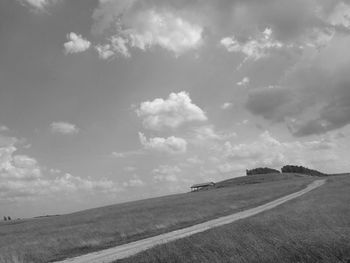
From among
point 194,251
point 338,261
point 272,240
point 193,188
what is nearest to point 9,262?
point 194,251

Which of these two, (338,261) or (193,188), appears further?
(193,188)

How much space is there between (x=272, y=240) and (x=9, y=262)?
1557 cm

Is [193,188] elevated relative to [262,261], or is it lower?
elevated

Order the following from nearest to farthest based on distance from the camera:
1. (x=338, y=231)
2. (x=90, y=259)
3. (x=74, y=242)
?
(x=338, y=231) < (x=90, y=259) < (x=74, y=242)

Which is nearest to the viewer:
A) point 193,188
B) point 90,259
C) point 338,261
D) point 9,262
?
point 338,261

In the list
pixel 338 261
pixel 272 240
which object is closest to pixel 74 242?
→ pixel 272 240

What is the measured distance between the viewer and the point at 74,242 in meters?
29.1

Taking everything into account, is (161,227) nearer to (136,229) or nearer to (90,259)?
(136,229)

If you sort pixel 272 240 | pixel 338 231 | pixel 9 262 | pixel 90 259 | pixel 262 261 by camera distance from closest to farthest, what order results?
pixel 262 261 → pixel 272 240 → pixel 338 231 → pixel 90 259 → pixel 9 262

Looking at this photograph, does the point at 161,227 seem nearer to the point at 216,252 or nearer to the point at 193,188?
the point at 216,252

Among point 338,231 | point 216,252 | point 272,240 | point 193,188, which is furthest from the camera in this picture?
point 193,188

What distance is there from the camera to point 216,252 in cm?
1502

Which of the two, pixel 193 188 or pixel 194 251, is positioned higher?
pixel 193 188

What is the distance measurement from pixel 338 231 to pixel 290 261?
19.3ft
